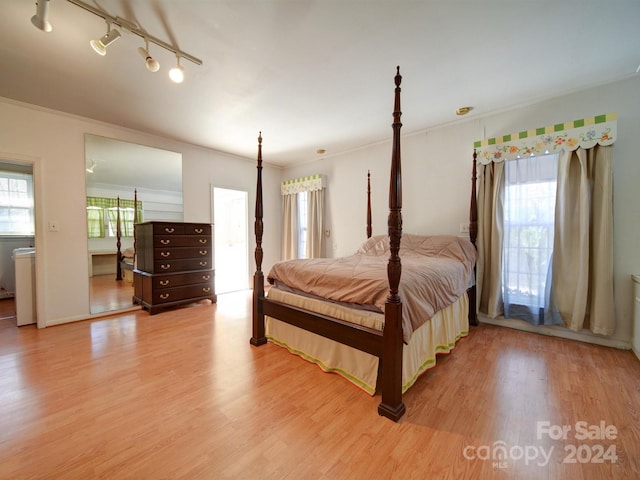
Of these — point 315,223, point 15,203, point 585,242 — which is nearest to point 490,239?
point 585,242

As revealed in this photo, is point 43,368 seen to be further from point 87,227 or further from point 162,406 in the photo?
point 87,227

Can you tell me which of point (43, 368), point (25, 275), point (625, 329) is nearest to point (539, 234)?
point (625, 329)

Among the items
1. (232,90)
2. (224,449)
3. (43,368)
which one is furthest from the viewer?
(232,90)

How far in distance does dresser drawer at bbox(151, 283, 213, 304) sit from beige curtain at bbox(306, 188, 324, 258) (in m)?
1.83

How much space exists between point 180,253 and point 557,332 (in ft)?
15.3

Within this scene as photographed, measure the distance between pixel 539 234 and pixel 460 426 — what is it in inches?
90.5

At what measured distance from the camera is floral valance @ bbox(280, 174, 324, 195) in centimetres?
462

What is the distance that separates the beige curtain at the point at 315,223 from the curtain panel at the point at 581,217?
2.69m

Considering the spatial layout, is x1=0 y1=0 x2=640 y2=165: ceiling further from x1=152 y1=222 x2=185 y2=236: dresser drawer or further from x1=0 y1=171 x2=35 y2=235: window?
x1=0 y1=171 x2=35 y2=235: window

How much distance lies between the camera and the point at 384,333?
152 centimetres

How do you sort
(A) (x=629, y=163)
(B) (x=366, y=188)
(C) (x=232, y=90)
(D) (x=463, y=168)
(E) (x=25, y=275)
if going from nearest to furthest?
1. (A) (x=629, y=163)
2. (C) (x=232, y=90)
3. (E) (x=25, y=275)
4. (D) (x=463, y=168)
5. (B) (x=366, y=188)

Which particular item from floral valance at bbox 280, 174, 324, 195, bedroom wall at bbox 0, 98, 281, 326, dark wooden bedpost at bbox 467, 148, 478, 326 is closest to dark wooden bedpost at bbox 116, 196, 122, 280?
bedroom wall at bbox 0, 98, 281, 326

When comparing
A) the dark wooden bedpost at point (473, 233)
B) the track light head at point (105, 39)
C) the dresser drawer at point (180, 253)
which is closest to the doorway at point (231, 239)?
the dresser drawer at point (180, 253)

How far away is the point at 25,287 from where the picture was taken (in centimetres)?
A: 297
